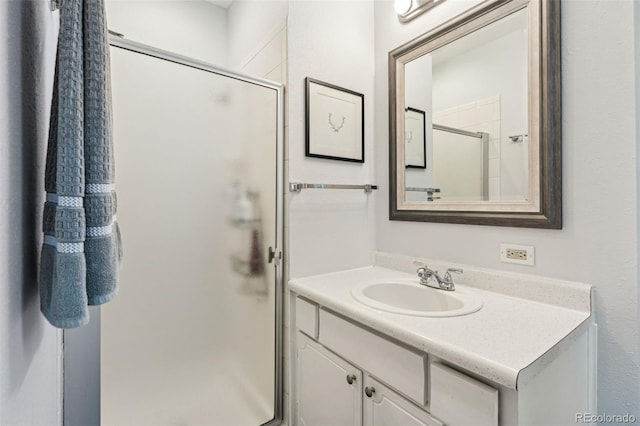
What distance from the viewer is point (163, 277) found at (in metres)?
1.24

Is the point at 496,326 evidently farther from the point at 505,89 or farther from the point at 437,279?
the point at 505,89

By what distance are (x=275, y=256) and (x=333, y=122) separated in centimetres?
77

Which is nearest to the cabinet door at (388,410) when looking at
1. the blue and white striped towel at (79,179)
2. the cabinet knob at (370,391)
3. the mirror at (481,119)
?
the cabinet knob at (370,391)

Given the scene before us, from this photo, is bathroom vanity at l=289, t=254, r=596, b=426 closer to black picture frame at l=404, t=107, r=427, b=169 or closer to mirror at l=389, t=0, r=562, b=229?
mirror at l=389, t=0, r=562, b=229

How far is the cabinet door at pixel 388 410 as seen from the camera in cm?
94

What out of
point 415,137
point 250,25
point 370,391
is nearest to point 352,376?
point 370,391

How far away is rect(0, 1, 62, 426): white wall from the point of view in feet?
1.26

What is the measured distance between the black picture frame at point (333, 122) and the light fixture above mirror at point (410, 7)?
1.47ft

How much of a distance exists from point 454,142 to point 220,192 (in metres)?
1.12

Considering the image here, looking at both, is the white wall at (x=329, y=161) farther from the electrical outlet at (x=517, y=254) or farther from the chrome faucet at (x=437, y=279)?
the electrical outlet at (x=517, y=254)

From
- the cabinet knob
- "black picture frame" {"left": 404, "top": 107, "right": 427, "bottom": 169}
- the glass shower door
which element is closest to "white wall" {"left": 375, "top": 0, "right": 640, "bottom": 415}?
"black picture frame" {"left": 404, "top": 107, "right": 427, "bottom": 169}

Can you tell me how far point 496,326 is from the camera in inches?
38.2

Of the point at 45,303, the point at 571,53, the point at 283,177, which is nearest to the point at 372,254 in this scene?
the point at 283,177

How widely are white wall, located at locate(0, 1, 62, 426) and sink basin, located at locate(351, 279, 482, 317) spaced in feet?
3.01
